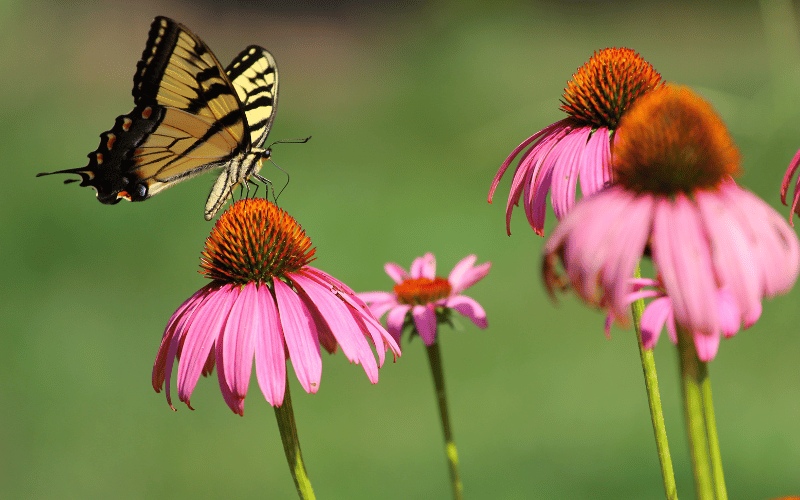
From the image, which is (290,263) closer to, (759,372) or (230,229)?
(230,229)

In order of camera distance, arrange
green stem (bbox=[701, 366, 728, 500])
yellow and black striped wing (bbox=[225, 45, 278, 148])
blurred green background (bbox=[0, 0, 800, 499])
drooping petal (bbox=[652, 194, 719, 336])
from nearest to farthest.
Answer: drooping petal (bbox=[652, 194, 719, 336])
green stem (bbox=[701, 366, 728, 500])
yellow and black striped wing (bbox=[225, 45, 278, 148])
blurred green background (bbox=[0, 0, 800, 499])

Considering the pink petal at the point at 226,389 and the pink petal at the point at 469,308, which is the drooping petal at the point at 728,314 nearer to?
the pink petal at the point at 469,308

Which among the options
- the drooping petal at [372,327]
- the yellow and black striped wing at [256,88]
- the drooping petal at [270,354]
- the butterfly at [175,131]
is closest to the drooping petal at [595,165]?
the drooping petal at [372,327]

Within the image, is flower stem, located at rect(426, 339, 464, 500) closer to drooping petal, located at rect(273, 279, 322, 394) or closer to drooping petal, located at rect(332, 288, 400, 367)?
drooping petal, located at rect(332, 288, 400, 367)

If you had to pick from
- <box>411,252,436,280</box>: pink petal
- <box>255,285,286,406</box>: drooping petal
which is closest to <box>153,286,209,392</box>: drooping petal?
<box>255,285,286,406</box>: drooping petal

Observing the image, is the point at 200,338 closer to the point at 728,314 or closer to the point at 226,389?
the point at 226,389
